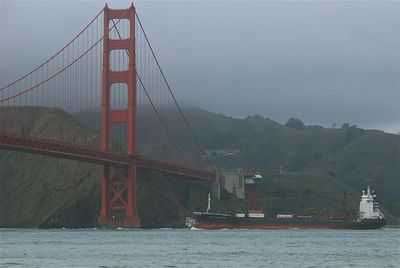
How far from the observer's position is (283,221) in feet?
388

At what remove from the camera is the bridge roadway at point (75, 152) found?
87.6 meters

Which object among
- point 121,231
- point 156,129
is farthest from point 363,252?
point 156,129

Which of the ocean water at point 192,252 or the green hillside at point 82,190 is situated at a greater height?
the green hillside at point 82,190

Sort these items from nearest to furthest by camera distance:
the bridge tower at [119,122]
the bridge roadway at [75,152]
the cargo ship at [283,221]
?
1. the bridge roadway at [75,152]
2. the bridge tower at [119,122]
3. the cargo ship at [283,221]

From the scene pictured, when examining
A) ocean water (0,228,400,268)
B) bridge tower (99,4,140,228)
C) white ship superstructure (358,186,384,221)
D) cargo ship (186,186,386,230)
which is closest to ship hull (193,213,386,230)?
cargo ship (186,186,386,230)

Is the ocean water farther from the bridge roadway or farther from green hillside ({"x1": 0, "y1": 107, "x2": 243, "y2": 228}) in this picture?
green hillside ({"x1": 0, "y1": 107, "x2": 243, "y2": 228})

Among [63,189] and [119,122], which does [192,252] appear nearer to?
[119,122]

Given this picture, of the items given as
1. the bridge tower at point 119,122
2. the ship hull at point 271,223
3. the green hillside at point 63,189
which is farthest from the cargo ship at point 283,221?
the bridge tower at point 119,122

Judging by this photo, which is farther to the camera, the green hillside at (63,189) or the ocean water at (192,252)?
the green hillside at (63,189)

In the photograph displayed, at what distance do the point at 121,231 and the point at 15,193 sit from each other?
1195 inches

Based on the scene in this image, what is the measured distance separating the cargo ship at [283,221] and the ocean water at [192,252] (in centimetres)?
3053

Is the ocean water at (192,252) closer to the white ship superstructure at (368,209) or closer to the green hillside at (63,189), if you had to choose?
the green hillside at (63,189)

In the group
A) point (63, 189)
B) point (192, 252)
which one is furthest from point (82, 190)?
point (192, 252)

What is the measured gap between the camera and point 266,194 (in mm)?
145875
